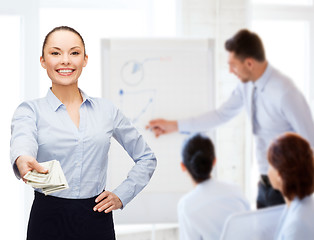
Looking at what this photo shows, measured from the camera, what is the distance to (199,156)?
212 centimetres

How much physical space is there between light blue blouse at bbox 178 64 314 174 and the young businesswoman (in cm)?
112

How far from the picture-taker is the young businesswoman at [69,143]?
2.47 ft

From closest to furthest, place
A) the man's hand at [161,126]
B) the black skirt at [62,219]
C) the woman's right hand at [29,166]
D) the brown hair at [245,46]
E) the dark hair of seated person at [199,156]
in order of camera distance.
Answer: the woman's right hand at [29,166]
the black skirt at [62,219]
the man's hand at [161,126]
the dark hair of seated person at [199,156]
the brown hair at [245,46]

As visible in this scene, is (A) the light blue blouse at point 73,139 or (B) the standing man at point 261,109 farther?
(B) the standing man at point 261,109

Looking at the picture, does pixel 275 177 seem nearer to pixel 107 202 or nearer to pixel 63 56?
pixel 107 202

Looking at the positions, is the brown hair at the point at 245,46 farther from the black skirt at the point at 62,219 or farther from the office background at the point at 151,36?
the black skirt at the point at 62,219

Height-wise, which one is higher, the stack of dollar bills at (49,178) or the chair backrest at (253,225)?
the stack of dollar bills at (49,178)

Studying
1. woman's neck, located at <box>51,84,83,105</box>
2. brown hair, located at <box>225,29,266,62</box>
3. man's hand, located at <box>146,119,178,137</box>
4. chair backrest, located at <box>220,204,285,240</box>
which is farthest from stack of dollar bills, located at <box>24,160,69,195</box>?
brown hair, located at <box>225,29,266,62</box>

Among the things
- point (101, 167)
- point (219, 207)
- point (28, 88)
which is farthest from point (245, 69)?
point (101, 167)

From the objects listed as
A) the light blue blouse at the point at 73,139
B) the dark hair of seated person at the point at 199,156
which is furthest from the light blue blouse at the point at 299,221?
the light blue blouse at the point at 73,139

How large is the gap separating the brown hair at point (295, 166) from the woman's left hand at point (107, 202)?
1.13 meters

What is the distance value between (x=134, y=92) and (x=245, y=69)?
56 cm

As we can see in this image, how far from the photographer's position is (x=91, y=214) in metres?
0.79

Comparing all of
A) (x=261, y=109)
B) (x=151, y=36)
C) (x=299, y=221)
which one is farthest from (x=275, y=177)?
(x=151, y=36)
